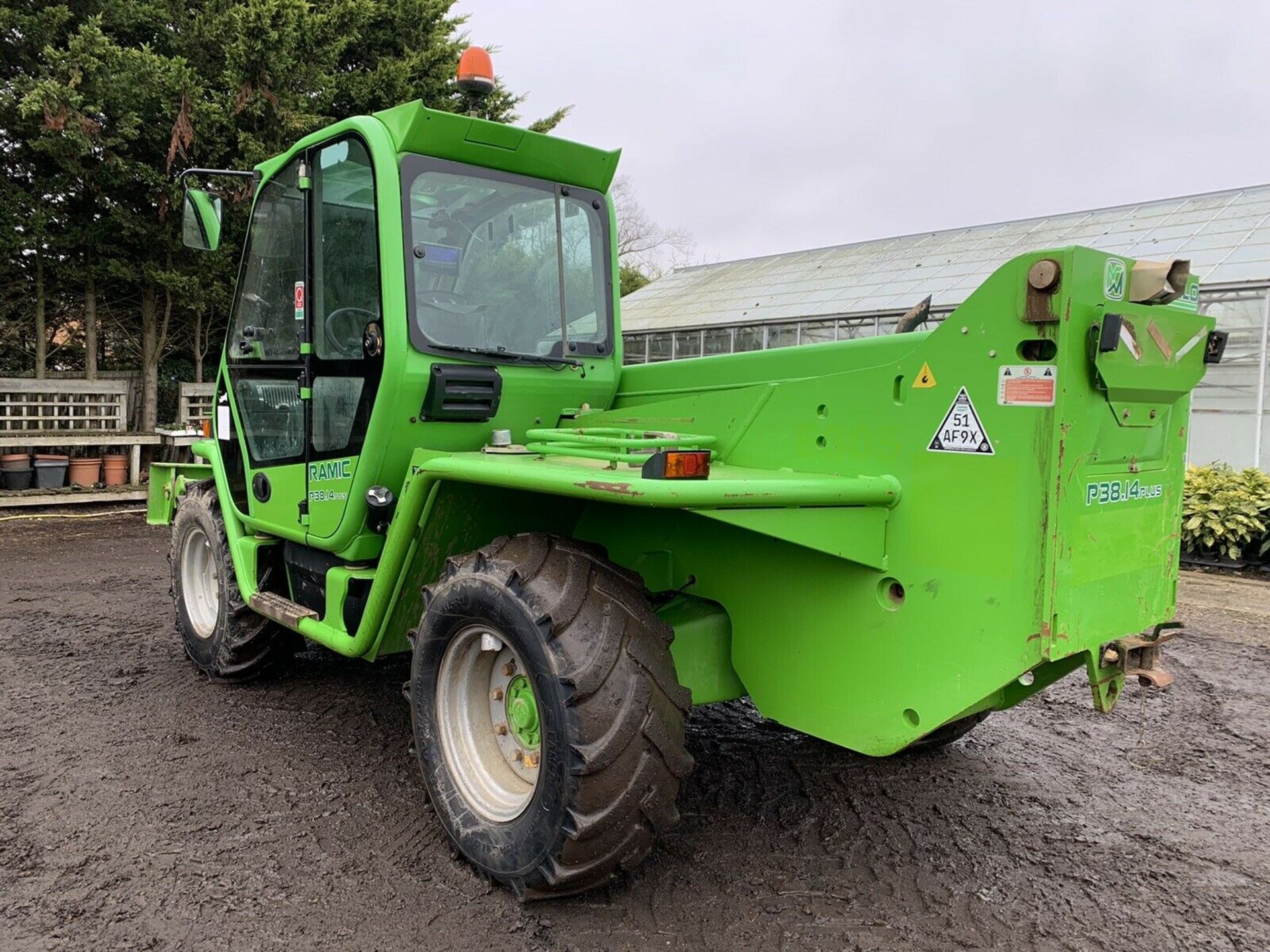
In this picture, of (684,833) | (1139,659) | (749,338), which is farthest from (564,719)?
(749,338)

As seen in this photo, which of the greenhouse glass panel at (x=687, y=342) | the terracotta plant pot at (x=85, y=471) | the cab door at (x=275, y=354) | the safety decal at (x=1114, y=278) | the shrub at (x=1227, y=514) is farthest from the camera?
the greenhouse glass panel at (x=687, y=342)

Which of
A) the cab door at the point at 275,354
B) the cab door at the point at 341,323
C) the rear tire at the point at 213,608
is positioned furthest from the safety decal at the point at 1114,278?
the rear tire at the point at 213,608

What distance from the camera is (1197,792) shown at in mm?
3525

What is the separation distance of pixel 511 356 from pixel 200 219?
5.82 ft

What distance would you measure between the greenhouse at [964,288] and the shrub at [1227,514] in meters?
1.21

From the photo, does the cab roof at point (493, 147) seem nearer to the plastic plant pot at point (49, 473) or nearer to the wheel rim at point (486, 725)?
the wheel rim at point (486, 725)

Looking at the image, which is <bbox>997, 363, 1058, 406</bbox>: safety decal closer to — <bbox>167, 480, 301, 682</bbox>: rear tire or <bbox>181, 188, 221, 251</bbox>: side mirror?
<bbox>181, 188, 221, 251</bbox>: side mirror

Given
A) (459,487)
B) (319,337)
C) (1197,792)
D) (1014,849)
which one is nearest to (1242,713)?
(1197,792)

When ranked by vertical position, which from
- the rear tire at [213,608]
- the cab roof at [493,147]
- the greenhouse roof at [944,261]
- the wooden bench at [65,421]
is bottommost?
the rear tire at [213,608]

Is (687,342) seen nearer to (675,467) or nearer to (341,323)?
(341,323)

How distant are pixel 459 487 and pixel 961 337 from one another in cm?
167

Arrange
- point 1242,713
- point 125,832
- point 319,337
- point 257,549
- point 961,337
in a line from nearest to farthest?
point 961,337, point 125,832, point 319,337, point 257,549, point 1242,713

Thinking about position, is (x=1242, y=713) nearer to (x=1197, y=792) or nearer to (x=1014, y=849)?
(x=1197, y=792)

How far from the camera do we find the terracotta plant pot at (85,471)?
11016 millimetres
